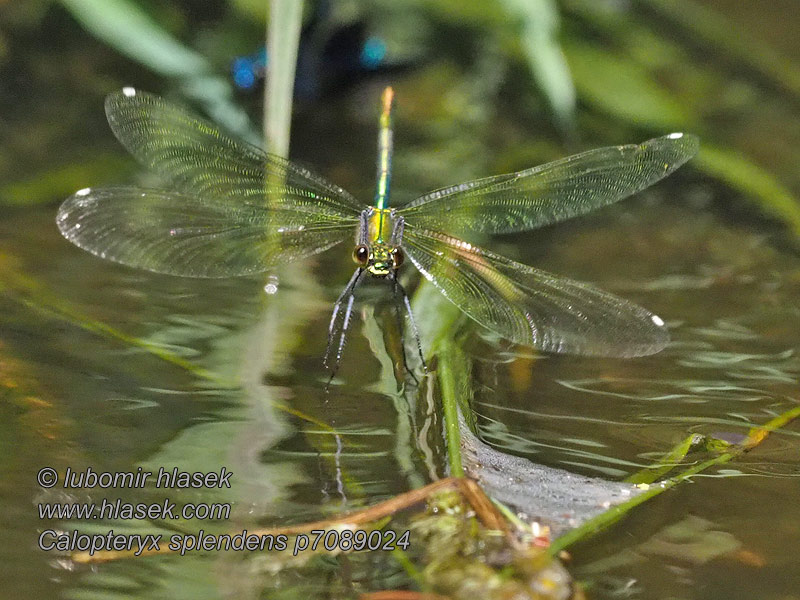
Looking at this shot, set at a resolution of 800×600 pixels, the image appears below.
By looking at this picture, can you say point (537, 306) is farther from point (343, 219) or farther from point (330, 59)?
point (330, 59)

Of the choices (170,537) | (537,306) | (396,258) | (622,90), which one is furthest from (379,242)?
(622,90)

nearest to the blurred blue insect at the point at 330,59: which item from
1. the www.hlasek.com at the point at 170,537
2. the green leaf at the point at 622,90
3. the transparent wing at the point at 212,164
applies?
the green leaf at the point at 622,90

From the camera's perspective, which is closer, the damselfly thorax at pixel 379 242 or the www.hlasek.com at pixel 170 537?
the www.hlasek.com at pixel 170 537

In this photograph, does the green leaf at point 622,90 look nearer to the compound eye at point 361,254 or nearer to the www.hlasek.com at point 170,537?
the compound eye at point 361,254

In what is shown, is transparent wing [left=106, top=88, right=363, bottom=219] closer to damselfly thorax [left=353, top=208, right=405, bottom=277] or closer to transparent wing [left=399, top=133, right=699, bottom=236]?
damselfly thorax [left=353, top=208, right=405, bottom=277]

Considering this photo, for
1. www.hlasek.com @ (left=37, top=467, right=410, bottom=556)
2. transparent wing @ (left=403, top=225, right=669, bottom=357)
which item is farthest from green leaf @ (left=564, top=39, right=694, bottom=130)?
www.hlasek.com @ (left=37, top=467, right=410, bottom=556)

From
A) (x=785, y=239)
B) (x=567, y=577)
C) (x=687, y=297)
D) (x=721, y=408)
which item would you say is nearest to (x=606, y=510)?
(x=567, y=577)
